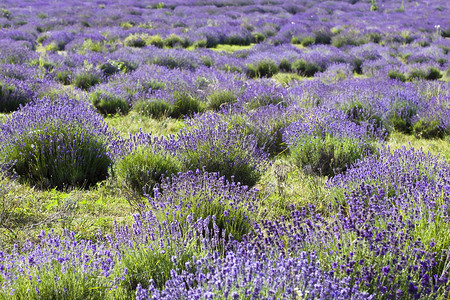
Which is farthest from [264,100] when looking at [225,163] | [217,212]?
[217,212]

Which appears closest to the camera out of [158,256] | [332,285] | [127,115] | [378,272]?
[332,285]

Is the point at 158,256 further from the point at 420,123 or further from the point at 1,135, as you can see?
the point at 420,123

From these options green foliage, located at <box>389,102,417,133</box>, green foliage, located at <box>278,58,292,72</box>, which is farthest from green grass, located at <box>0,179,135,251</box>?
green foliage, located at <box>278,58,292,72</box>

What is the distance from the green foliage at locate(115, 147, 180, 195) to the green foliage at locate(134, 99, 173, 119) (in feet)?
7.99

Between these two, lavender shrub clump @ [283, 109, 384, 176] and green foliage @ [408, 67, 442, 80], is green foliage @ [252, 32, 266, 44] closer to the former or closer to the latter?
green foliage @ [408, 67, 442, 80]

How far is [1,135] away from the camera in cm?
363

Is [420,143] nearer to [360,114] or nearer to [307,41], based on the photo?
[360,114]

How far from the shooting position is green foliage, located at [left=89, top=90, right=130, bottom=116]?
6234 mm

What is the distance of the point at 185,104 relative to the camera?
6324mm

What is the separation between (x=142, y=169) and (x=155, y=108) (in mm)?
2698

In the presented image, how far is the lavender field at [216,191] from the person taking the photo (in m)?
1.99

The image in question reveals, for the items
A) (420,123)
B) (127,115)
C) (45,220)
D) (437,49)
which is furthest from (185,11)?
(45,220)

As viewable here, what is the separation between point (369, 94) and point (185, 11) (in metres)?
18.3

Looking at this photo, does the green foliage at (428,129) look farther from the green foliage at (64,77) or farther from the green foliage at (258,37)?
the green foliage at (258,37)
